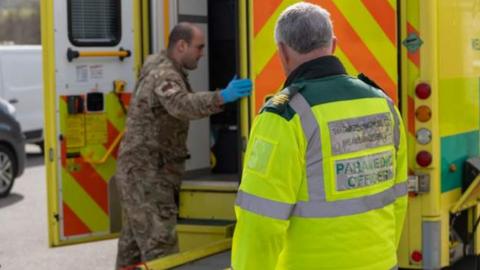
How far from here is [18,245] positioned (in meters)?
8.79

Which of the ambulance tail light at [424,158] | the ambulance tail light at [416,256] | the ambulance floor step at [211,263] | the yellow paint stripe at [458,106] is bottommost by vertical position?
the ambulance floor step at [211,263]

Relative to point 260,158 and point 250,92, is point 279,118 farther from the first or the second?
point 250,92

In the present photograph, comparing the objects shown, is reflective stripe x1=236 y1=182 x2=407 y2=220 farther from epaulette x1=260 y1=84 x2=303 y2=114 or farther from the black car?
the black car

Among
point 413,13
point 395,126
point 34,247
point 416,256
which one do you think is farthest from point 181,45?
point 34,247

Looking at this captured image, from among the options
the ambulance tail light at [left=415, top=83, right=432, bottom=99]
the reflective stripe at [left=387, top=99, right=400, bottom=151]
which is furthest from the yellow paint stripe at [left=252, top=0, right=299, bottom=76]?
the reflective stripe at [left=387, top=99, right=400, bottom=151]

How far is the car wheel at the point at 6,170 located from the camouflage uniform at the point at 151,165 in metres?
6.02

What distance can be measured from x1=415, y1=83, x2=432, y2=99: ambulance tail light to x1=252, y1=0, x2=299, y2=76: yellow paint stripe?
0.81 metres

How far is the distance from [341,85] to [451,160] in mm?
1939

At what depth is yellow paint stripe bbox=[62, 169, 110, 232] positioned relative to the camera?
581 cm

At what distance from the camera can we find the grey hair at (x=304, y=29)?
3.18 m

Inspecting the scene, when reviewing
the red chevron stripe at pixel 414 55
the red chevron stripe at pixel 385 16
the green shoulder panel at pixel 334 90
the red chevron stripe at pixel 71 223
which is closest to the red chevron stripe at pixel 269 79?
the red chevron stripe at pixel 385 16

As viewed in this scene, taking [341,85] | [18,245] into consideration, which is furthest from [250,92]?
[18,245]

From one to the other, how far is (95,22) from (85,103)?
20.3 inches

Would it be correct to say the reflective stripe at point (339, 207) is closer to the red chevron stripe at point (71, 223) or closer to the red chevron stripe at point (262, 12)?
the red chevron stripe at point (262, 12)
